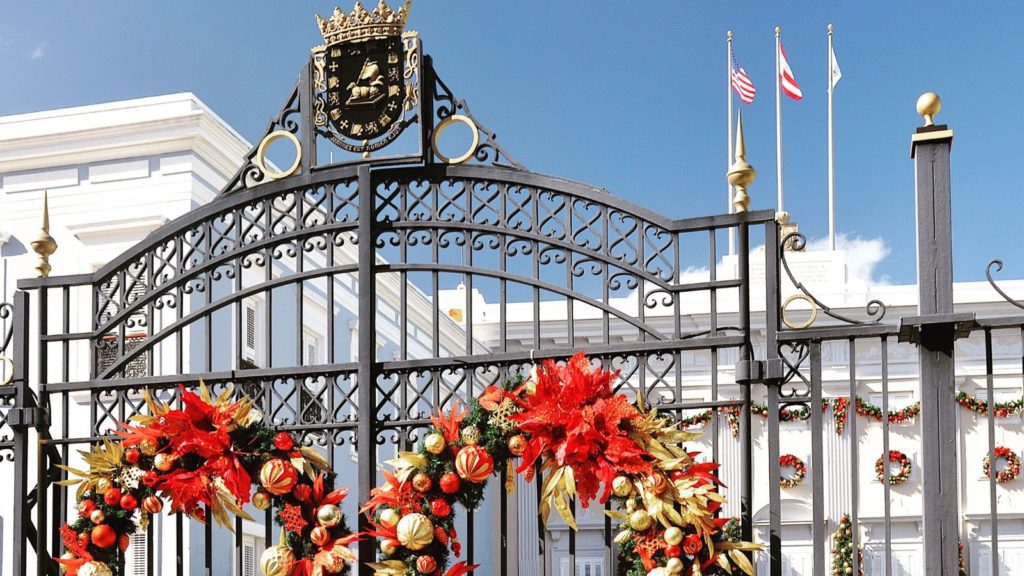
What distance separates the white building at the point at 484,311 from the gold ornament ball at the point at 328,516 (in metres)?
5.26

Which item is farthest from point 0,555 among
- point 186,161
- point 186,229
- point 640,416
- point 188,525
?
point 640,416

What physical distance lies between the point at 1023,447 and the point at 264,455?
1280 centimetres

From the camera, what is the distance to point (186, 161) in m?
12.2

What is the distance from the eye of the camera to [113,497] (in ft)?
21.6

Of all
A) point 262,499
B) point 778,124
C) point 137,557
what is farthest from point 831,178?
point 262,499

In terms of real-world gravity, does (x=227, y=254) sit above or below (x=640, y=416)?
above

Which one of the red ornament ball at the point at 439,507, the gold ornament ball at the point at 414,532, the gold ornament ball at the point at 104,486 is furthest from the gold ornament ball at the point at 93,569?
the red ornament ball at the point at 439,507

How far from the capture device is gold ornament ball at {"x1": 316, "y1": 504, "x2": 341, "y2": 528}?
6336mm

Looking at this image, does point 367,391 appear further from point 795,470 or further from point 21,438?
point 795,470

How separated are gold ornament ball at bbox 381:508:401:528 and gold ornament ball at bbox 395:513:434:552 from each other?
0.03 m

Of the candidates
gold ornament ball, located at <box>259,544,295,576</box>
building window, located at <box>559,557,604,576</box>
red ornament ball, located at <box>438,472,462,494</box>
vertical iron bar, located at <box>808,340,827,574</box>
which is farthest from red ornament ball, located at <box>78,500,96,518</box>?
building window, located at <box>559,557,604,576</box>

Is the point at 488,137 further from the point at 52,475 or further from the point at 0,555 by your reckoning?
the point at 0,555

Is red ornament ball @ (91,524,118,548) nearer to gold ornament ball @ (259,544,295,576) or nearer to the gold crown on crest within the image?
gold ornament ball @ (259,544,295,576)

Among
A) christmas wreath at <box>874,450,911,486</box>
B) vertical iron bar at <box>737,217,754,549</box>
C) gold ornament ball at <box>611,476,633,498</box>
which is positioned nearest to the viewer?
vertical iron bar at <box>737,217,754,549</box>
